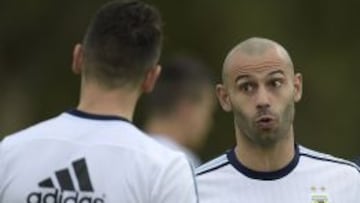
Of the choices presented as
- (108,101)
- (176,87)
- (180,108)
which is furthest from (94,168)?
(176,87)

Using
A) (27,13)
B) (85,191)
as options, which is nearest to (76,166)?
(85,191)

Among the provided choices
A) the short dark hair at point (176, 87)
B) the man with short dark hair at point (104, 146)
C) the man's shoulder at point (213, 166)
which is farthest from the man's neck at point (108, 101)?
the short dark hair at point (176, 87)

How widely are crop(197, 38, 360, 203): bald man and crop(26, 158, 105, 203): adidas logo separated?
1.25 meters

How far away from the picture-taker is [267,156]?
6996mm

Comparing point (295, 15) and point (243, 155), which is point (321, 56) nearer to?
Answer: point (295, 15)

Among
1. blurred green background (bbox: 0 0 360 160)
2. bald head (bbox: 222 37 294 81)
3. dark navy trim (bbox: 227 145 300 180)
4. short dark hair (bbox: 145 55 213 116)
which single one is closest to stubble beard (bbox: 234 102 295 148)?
dark navy trim (bbox: 227 145 300 180)

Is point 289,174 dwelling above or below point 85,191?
below

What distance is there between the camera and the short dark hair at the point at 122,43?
19.2 ft

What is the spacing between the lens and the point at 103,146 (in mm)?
5781

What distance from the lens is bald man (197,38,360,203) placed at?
6.85 meters

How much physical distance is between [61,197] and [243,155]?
1469 millimetres

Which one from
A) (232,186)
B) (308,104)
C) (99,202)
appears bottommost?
(308,104)

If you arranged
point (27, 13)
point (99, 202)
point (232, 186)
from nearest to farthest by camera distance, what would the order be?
1. point (99, 202)
2. point (232, 186)
3. point (27, 13)

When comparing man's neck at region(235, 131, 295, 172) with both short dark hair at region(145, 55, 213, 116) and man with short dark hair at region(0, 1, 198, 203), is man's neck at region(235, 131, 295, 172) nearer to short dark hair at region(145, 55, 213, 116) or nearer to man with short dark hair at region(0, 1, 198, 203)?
man with short dark hair at region(0, 1, 198, 203)
